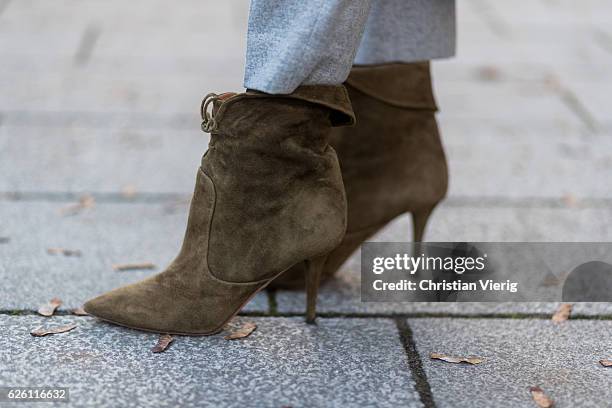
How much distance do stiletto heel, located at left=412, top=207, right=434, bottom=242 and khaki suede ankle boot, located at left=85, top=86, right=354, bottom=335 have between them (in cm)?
36

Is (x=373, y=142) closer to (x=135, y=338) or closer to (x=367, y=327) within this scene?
(x=367, y=327)

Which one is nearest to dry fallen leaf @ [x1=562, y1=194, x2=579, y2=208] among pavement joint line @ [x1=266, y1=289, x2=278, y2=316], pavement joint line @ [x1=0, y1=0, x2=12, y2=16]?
pavement joint line @ [x1=266, y1=289, x2=278, y2=316]

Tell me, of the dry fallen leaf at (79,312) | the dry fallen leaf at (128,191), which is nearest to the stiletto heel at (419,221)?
the dry fallen leaf at (79,312)

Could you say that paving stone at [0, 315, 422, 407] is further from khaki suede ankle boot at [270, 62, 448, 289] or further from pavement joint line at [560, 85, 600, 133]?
pavement joint line at [560, 85, 600, 133]

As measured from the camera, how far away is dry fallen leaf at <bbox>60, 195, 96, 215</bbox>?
98.0 inches

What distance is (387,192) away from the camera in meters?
2.03

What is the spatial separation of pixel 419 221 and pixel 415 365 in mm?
491

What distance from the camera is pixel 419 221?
→ 2096 millimetres

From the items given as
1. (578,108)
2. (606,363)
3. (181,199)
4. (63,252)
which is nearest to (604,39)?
(578,108)

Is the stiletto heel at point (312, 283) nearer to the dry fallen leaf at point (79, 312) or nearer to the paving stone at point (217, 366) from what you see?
the paving stone at point (217, 366)

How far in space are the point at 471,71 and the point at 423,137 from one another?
2131 mm

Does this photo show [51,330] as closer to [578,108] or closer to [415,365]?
[415,365]

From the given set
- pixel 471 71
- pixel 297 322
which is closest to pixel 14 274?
pixel 297 322

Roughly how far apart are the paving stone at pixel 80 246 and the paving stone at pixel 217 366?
151 mm
